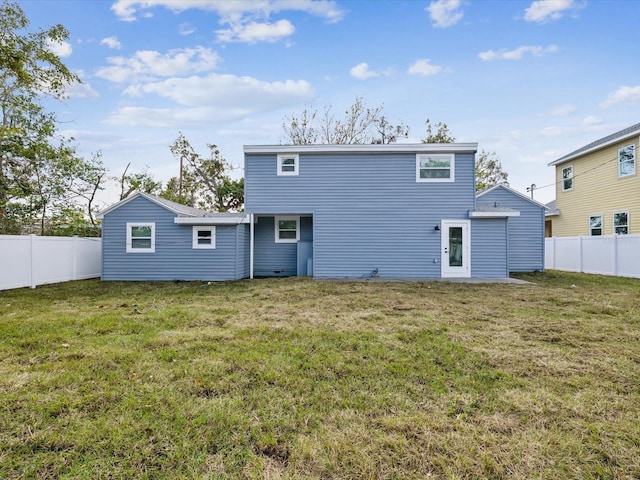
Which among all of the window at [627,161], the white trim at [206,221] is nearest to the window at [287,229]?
the white trim at [206,221]

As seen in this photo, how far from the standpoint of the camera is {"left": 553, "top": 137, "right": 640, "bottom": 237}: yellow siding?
533 inches

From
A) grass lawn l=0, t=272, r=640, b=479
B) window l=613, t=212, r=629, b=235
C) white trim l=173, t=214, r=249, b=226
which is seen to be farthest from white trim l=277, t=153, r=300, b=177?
window l=613, t=212, r=629, b=235

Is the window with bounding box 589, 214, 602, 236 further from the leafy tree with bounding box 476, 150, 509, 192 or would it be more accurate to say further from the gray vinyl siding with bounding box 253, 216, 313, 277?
the gray vinyl siding with bounding box 253, 216, 313, 277

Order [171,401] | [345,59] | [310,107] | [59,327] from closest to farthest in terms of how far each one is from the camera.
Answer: [171,401] → [59,327] → [345,59] → [310,107]

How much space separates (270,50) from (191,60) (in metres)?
3.20

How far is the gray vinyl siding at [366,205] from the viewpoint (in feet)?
36.6

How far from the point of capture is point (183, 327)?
4867 millimetres

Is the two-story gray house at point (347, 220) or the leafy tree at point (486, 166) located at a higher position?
the leafy tree at point (486, 166)

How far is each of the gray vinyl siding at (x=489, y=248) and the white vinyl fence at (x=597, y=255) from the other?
4853 mm

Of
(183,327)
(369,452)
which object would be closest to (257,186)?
(183,327)

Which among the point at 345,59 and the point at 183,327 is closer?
the point at 183,327

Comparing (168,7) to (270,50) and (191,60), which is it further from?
(270,50)

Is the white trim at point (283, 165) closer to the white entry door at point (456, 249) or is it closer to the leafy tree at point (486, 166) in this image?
the white entry door at point (456, 249)

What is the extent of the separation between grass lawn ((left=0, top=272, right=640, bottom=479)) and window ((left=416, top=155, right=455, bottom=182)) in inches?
257
